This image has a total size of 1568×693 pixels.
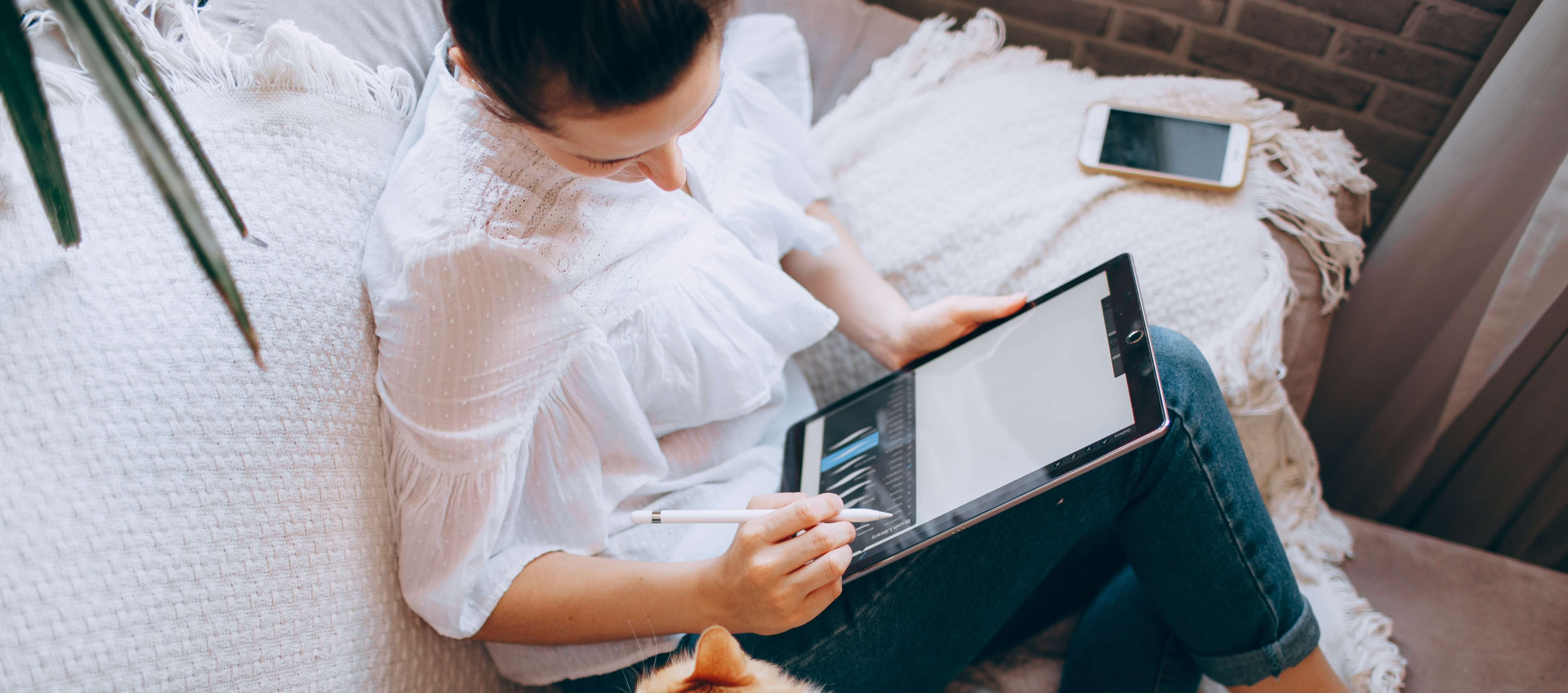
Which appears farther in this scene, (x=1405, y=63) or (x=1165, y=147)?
(x=1405, y=63)

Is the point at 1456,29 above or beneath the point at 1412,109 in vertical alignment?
above

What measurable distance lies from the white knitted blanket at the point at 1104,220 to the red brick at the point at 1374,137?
9.8 inches

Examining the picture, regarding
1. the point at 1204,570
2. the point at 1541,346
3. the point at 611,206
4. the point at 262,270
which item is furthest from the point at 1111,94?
the point at 262,270

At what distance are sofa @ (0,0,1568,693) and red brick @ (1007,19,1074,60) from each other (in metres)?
0.95

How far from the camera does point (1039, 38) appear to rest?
1354mm

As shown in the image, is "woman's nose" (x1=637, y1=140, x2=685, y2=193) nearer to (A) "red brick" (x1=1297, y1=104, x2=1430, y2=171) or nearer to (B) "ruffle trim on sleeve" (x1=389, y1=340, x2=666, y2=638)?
(B) "ruffle trim on sleeve" (x1=389, y1=340, x2=666, y2=638)

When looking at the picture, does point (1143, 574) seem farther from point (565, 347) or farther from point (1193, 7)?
point (1193, 7)

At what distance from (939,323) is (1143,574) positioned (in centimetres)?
33

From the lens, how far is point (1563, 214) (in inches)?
31.5

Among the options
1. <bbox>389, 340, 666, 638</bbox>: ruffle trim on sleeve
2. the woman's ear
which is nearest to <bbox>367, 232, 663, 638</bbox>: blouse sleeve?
<bbox>389, 340, 666, 638</bbox>: ruffle trim on sleeve

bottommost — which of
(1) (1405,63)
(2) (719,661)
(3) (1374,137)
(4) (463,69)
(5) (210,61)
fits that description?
(2) (719,661)

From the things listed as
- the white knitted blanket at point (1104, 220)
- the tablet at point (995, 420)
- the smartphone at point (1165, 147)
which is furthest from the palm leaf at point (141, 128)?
the smartphone at point (1165, 147)

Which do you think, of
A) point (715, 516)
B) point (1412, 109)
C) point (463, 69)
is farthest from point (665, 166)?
point (1412, 109)

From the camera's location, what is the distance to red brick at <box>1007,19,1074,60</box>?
4.39 feet
